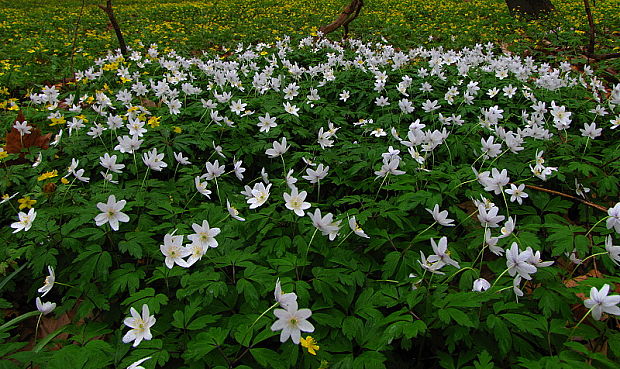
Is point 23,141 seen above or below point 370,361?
below

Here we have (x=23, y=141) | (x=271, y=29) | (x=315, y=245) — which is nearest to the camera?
(x=315, y=245)

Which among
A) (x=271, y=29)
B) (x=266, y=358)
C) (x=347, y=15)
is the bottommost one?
(x=271, y=29)

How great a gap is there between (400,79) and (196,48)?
6.45 meters

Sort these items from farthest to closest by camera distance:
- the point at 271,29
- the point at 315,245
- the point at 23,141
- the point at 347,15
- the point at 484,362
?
1. the point at 271,29
2. the point at 347,15
3. the point at 23,141
4. the point at 315,245
5. the point at 484,362

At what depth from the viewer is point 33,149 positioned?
3430 millimetres

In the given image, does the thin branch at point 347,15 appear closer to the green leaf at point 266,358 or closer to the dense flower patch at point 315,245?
the dense flower patch at point 315,245

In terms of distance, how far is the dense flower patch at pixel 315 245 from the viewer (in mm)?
1718

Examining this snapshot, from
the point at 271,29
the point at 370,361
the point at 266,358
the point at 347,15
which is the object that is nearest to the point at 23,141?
the point at 266,358

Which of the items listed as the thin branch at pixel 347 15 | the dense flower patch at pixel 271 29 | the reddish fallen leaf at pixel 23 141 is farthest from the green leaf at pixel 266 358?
the thin branch at pixel 347 15

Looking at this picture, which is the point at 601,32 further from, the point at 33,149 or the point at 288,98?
the point at 33,149

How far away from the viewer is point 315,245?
7.27 ft

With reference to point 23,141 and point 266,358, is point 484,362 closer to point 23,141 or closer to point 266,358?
point 266,358

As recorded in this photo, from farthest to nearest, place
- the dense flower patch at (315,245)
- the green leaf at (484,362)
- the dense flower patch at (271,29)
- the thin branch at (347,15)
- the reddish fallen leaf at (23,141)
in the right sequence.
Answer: the thin branch at (347,15) → the dense flower patch at (271,29) → the reddish fallen leaf at (23,141) → the dense flower patch at (315,245) → the green leaf at (484,362)

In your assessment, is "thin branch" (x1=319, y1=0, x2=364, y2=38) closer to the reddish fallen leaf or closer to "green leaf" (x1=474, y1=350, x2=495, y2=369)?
the reddish fallen leaf
